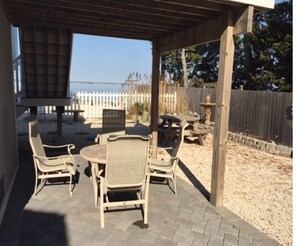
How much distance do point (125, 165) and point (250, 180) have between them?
2991mm

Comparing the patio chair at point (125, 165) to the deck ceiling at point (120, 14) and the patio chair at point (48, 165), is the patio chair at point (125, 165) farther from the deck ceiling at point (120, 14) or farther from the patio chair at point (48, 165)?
the deck ceiling at point (120, 14)

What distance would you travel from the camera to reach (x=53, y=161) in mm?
4234

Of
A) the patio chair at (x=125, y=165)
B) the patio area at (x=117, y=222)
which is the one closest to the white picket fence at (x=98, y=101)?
the patio area at (x=117, y=222)

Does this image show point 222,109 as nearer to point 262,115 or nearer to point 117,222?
point 117,222

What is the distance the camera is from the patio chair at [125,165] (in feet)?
10.1

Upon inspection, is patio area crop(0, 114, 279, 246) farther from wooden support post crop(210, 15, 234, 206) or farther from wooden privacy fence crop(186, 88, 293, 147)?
wooden privacy fence crop(186, 88, 293, 147)

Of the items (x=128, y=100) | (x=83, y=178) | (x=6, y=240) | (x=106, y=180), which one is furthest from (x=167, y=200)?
(x=128, y=100)

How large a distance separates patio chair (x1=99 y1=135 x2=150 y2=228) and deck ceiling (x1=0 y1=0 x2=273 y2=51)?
69.1 inches

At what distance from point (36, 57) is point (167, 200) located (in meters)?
4.55

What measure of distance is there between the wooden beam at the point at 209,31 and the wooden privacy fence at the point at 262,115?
3490mm

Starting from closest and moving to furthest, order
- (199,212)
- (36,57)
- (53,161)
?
(199,212) → (53,161) → (36,57)

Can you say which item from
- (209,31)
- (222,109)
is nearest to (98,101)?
(209,31)

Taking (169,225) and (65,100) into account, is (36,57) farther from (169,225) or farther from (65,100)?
(169,225)

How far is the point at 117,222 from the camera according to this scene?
3.21 metres
